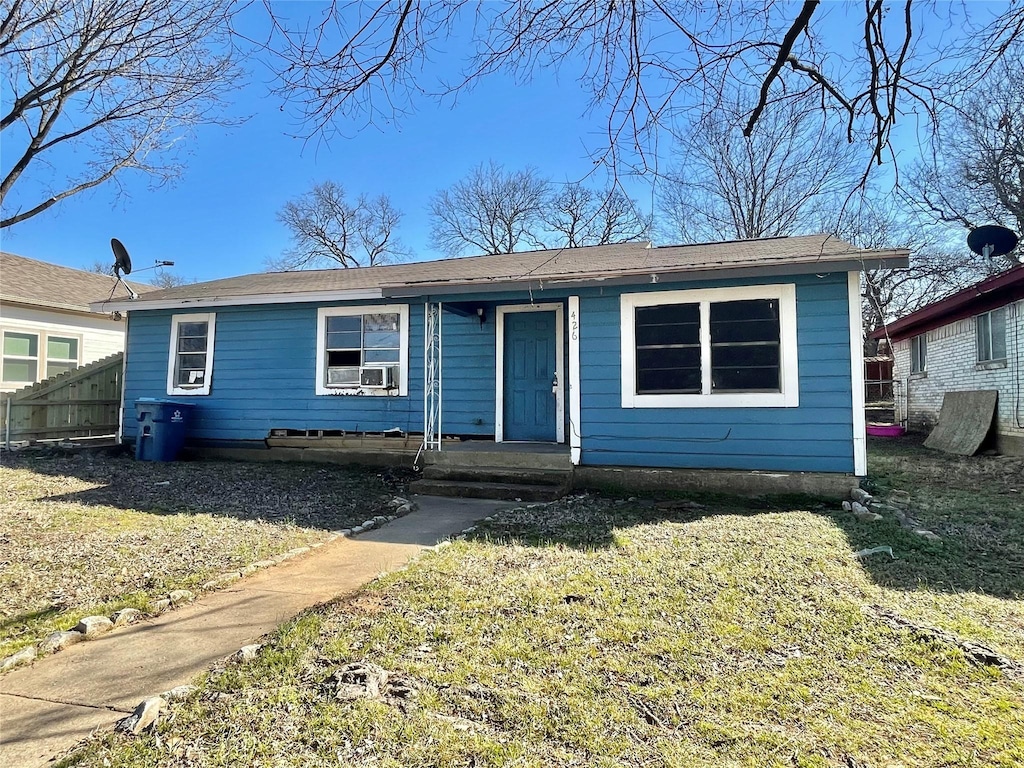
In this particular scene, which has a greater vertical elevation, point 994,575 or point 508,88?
point 508,88

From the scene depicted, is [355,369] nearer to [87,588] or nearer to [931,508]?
[87,588]

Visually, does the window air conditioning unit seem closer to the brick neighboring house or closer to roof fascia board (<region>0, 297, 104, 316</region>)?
the brick neighboring house

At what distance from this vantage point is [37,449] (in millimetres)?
10336

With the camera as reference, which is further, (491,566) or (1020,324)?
(1020,324)

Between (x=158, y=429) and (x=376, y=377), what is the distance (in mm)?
3843

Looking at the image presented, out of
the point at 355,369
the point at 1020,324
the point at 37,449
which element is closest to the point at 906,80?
the point at 355,369

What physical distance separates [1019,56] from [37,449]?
1416 centimetres

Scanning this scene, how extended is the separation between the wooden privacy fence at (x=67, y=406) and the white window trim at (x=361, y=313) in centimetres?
567

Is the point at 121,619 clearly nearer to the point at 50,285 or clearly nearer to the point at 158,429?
the point at 158,429

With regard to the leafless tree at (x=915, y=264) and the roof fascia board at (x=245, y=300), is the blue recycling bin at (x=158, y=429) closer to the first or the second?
the roof fascia board at (x=245, y=300)

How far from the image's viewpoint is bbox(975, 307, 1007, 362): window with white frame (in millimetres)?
10344

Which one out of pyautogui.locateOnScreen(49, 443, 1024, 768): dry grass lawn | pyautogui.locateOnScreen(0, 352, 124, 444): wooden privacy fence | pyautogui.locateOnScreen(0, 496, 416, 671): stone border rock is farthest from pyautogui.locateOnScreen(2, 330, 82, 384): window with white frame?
pyautogui.locateOnScreen(49, 443, 1024, 768): dry grass lawn

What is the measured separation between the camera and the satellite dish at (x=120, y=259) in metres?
11.7

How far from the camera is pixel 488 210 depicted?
106ft
